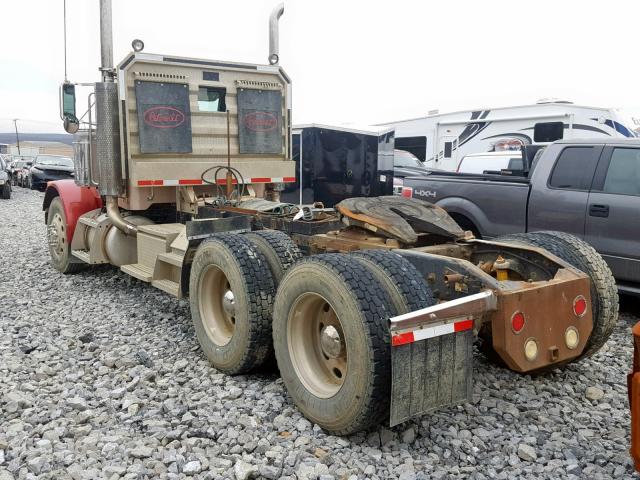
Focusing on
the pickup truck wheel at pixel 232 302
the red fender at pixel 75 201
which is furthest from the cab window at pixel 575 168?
the red fender at pixel 75 201

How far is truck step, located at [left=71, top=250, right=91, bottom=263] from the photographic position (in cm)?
737

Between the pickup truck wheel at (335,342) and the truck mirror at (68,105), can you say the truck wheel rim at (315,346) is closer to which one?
the pickup truck wheel at (335,342)

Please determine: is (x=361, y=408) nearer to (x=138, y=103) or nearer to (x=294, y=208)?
(x=294, y=208)

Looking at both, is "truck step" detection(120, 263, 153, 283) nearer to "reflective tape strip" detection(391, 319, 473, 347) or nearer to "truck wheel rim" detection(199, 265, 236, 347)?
"truck wheel rim" detection(199, 265, 236, 347)

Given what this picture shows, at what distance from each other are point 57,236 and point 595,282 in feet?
21.9

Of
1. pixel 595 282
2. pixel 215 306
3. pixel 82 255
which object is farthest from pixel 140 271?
pixel 595 282

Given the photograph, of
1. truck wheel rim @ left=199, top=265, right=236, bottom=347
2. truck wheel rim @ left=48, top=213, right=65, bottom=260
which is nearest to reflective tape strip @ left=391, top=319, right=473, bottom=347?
truck wheel rim @ left=199, top=265, right=236, bottom=347

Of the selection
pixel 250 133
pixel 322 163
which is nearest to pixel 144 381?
pixel 250 133

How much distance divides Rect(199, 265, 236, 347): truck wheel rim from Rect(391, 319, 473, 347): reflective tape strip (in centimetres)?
193

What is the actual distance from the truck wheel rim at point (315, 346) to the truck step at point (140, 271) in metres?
2.65

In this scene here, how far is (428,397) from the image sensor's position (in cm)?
320

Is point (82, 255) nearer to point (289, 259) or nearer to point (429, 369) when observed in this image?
point (289, 259)

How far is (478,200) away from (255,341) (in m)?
4.05

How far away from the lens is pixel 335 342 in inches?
139
